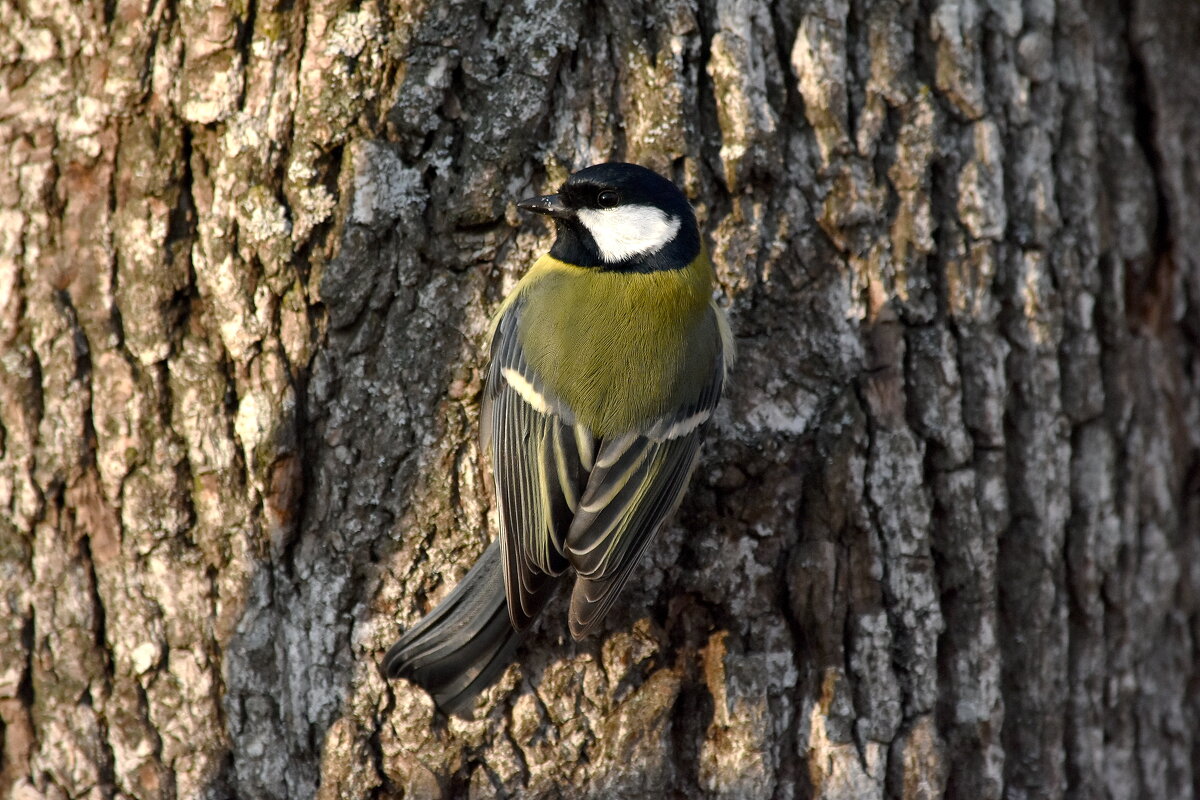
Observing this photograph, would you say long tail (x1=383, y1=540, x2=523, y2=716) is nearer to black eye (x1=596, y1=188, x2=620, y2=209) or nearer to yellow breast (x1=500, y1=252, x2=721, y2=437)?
yellow breast (x1=500, y1=252, x2=721, y2=437)

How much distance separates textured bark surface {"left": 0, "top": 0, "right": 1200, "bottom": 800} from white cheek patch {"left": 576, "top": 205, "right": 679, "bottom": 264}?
12 cm

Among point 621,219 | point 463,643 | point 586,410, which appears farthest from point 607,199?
point 463,643

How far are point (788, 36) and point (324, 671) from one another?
181 centimetres

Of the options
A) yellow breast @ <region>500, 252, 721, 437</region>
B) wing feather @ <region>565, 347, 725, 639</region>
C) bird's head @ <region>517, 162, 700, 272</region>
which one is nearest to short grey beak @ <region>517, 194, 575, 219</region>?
bird's head @ <region>517, 162, 700, 272</region>

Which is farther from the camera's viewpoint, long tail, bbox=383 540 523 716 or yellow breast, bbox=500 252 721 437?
yellow breast, bbox=500 252 721 437

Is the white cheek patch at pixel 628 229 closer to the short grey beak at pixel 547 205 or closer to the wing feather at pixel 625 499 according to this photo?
the short grey beak at pixel 547 205

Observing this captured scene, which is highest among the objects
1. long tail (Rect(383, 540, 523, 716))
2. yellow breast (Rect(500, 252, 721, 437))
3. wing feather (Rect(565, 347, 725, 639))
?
yellow breast (Rect(500, 252, 721, 437))

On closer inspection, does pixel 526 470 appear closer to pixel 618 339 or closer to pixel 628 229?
pixel 618 339

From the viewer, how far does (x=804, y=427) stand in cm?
228

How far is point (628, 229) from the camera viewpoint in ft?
7.93

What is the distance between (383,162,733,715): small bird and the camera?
210 cm

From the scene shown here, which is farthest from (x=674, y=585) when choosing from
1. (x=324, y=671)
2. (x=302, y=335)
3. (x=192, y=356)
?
(x=192, y=356)

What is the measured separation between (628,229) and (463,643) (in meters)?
1.07

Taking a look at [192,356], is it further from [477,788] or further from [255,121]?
Answer: [477,788]
